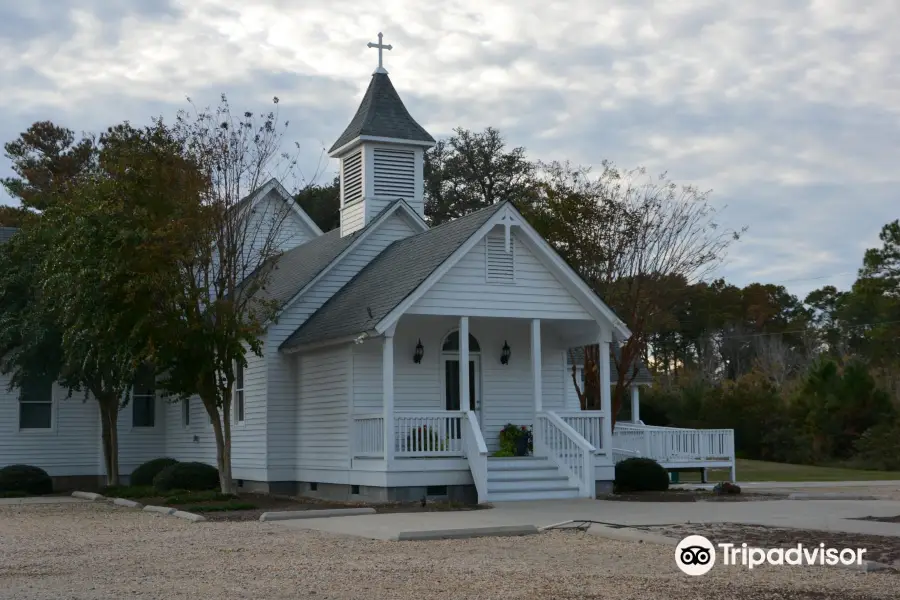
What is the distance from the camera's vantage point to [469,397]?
22672 mm

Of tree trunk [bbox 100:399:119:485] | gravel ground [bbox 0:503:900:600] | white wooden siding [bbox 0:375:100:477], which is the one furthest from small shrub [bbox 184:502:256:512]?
white wooden siding [bbox 0:375:100:477]

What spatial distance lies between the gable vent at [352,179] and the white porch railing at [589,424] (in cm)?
850

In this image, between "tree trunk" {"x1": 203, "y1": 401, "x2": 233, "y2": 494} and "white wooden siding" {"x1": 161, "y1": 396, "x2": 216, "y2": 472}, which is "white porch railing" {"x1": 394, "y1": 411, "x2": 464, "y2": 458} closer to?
"tree trunk" {"x1": 203, "y1": 401, "x2": 233, "y2": 494}

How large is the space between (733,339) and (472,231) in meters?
50.3

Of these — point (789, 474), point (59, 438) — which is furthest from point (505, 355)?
point (789, 474)

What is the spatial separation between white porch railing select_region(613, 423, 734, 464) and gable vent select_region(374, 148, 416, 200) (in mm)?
7986

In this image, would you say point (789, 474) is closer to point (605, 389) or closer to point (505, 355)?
point (605, 389)

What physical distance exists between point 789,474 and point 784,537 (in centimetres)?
2324

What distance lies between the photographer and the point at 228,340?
21.7 metres

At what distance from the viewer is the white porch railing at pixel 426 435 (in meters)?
21.1

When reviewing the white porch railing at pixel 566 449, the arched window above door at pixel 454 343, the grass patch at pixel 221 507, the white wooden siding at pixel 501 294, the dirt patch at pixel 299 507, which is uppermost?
the white wooden siding at pixel 501 294

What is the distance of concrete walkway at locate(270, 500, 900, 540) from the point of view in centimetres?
1511

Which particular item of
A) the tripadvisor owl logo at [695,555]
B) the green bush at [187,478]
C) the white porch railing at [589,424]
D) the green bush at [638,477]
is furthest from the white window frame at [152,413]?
the tripadvisor owl logo at [695,555]

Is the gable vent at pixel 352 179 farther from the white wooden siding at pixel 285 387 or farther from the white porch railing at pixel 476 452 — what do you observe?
the white porch railing at pixel 476 452
